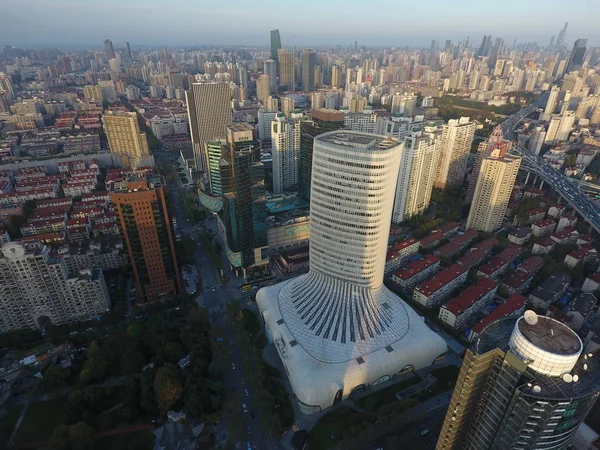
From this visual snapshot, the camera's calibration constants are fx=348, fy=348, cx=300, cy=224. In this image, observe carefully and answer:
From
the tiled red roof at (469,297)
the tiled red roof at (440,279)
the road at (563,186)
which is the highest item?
the road at (563,186)

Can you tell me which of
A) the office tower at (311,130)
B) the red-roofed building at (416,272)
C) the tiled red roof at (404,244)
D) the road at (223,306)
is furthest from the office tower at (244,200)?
the tiled red roof at (404,244)

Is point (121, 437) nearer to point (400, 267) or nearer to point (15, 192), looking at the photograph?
point (400, 267)

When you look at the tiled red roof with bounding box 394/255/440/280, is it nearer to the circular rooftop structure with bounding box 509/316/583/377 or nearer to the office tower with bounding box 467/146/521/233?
the office tower with bounding box 467/146/521/233

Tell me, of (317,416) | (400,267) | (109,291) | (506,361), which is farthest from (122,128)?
(506,361)

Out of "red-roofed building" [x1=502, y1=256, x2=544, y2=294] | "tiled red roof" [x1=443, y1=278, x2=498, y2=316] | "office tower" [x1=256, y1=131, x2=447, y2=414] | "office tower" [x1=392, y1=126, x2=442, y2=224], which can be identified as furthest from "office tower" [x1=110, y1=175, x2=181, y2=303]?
"red-roofed building" [x1=502, y1=256, x2=544, y2=294]

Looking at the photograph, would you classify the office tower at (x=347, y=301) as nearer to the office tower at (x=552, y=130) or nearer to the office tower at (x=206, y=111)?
the office tower at (x=206, y=111)
